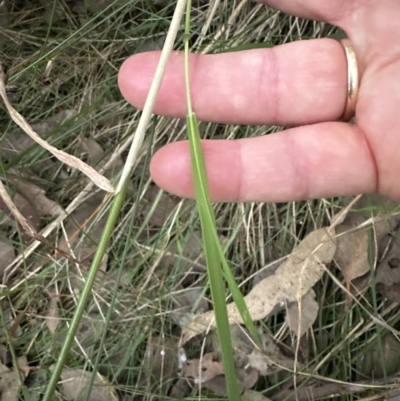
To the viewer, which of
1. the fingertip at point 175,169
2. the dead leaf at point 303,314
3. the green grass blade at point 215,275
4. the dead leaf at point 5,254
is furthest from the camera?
the dead leaf at point 5,254

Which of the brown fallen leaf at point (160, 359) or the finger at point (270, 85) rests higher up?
the finger at point (270, 85)

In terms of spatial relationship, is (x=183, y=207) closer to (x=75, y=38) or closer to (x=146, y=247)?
(x=146, y=247)

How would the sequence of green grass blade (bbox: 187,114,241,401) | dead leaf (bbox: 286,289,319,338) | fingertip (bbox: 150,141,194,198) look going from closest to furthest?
green grass blade (bbox: 187,114,241,401), fingertip (bbox: 150,141,194,198), dead leaf (bbox: 286,289,319,338)

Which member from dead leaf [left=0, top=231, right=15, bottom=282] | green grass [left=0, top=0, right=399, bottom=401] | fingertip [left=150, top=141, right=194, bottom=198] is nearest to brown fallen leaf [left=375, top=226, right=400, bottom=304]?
green grass [left=0, top=0, right=399, bottom=401]

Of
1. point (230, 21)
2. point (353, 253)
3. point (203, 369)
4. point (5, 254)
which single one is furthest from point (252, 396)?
point (230, 21)

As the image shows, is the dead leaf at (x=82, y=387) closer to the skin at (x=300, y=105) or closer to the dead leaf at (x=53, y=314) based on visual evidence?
the dead leaf at (x=53, y=314)

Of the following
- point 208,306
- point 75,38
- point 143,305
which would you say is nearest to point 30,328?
point 143,305

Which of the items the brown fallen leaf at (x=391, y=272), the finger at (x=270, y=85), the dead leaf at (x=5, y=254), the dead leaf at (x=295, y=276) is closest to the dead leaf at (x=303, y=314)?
the dead leaf at (x=295, y=276)

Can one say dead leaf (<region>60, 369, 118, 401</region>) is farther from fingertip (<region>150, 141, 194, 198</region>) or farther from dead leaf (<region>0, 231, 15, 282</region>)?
fingertip (<region>150, 141, 194, 198</region>)
